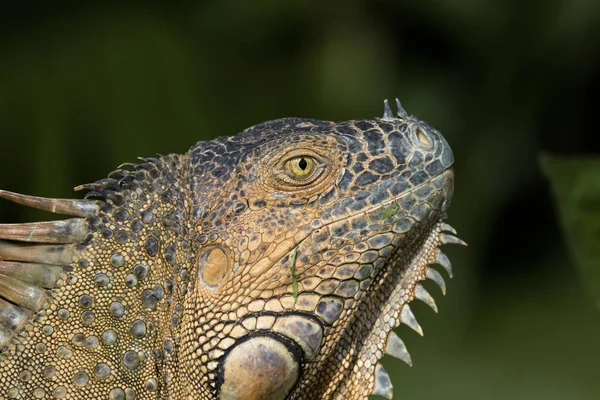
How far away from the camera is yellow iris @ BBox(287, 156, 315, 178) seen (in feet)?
8.44

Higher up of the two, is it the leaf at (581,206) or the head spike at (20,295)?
the leaf at (581,206)

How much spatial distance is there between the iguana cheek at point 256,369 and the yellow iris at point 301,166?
1.71ft

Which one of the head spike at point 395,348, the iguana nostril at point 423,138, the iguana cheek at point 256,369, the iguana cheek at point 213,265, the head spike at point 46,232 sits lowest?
the iguana cheek at point 256,369

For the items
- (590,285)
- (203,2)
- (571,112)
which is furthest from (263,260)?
(571,112)

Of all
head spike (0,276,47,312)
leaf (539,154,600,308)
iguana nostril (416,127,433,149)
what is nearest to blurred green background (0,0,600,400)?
iguana nostril (416,127,433,149)

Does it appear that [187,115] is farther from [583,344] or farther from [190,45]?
[583,344]

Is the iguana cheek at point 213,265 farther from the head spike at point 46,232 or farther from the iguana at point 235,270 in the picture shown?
the head spike at point 46,232

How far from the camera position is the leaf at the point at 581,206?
256cm

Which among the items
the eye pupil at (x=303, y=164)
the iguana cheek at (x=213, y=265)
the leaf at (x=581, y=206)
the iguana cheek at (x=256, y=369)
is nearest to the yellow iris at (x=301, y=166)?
the eye pupil at (x=303, y=164)

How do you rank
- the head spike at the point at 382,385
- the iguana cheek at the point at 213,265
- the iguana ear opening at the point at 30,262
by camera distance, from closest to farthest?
the iguana ear opening at the point at 30,262, the iguana cheek at the point at 213,265, the head spike at the point at 382,385

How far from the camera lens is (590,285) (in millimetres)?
2578

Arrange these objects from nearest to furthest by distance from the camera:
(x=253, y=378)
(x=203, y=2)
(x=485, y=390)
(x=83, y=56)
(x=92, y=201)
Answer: (x=253, y=378) → (x=92, y=201) → (x=83, y=56) → (x=485, y=390) → (x=203, y=2)

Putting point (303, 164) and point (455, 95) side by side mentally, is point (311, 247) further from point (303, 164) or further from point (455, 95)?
point (455, 95)

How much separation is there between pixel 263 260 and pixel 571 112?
563 centimetres
